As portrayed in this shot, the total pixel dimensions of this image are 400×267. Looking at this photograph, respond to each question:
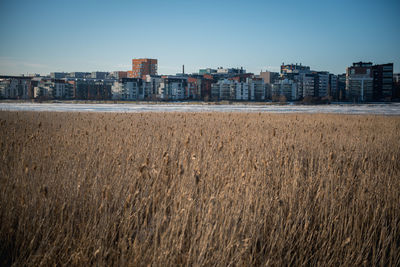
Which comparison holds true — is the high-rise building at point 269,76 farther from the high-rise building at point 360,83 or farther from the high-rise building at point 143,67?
the high-rise building at point 143,67

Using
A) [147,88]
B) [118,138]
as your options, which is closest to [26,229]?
[118,138]

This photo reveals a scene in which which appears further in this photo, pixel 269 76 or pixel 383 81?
pixel 269 76

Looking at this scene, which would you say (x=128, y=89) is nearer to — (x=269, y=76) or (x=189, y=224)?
(x=269, y=76)

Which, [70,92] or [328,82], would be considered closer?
[70,92]

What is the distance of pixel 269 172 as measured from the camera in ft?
A: 13.4

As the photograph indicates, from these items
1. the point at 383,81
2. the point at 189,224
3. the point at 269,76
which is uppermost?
the point at 269,76

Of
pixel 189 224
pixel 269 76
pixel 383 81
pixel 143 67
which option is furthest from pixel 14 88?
pixel 383 81

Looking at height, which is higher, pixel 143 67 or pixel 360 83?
pixel 143 67

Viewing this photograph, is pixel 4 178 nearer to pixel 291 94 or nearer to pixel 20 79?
pixel 291 94

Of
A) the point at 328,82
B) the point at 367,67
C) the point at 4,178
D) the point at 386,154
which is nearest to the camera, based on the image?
the point at 4,178

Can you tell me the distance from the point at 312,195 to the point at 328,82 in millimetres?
146584

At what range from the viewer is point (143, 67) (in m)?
186

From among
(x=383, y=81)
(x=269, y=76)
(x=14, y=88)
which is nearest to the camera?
(x=383, y=81)

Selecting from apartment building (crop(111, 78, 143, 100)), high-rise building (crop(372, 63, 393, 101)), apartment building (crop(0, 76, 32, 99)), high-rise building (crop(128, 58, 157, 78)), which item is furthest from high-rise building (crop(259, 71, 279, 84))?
apartment building (crop(0, 76, 32, 99))
